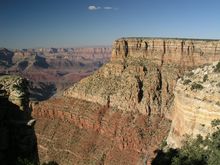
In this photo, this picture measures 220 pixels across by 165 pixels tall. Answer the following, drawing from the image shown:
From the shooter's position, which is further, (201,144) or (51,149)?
(51,149)

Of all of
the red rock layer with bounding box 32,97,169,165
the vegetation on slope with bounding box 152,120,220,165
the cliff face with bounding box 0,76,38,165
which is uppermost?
the cliff face with bounding box 0,76,38,165

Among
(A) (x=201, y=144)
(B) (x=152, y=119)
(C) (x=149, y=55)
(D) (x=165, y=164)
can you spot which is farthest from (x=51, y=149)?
(A) (x=201, y=144)

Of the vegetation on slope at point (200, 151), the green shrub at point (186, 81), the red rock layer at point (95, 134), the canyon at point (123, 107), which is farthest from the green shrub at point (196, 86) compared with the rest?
the red rock layer at point (95, 134)

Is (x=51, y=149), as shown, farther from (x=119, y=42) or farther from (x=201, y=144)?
(x=201, y=144)

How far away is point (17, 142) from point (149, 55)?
63956 mm

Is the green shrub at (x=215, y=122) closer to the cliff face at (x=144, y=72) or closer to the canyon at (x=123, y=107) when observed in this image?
the canyon at (x=123, y=107)

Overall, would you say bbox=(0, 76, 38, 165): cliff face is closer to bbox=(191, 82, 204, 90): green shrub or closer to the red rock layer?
bbox=(191, 82, 204, 90): green shrub

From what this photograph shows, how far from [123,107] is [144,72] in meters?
10.2

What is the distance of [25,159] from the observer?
2247cm

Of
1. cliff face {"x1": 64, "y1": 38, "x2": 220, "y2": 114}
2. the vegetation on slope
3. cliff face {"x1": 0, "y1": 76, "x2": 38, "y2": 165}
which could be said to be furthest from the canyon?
cliff face {"x1": 0, "y1": 76, "x2": 38, "y2": 165}

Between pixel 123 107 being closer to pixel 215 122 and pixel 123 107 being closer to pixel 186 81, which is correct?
pixel 186 81

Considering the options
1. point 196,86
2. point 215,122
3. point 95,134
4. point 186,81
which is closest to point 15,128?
point 215,122

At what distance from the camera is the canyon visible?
218 ft

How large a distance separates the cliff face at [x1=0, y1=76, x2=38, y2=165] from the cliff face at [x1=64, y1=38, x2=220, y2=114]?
159 feet
